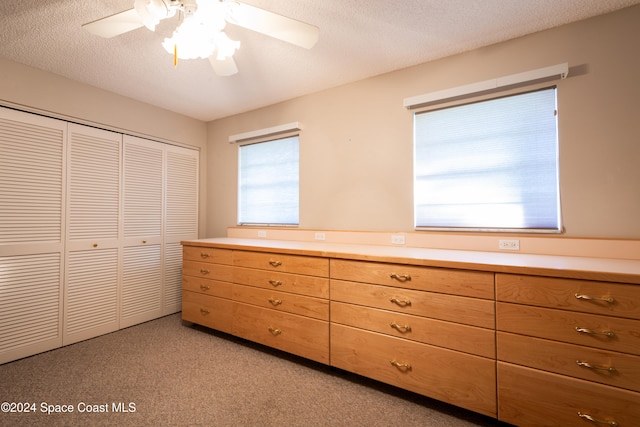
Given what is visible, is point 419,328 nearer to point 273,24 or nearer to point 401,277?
point 401,277

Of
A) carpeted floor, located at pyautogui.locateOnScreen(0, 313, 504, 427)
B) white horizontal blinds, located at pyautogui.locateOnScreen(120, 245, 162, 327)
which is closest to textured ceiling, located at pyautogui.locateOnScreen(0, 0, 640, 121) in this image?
white horizontal blinds, located at pyautogui.locateOnScreen(120, 245, 162, 327)

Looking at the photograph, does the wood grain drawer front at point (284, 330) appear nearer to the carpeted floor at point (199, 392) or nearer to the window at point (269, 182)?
the carpeted floor at point (199, 392)

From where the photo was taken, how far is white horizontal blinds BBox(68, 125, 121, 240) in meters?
2.50

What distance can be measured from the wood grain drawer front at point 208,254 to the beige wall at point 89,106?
1.34 m

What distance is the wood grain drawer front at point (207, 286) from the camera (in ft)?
8.24

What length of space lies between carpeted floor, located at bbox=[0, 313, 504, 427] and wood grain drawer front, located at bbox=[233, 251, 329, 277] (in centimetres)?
71

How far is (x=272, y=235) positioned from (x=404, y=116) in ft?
5.79

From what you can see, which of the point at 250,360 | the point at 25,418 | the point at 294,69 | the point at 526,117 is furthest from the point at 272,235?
the point at 526,117

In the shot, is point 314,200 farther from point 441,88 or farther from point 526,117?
point 526,117

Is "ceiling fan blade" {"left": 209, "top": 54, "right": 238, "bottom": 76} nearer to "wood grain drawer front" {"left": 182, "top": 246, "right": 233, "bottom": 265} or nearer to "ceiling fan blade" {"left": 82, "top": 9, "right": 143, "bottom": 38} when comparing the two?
"ceiling fan blade" {"left": 82, "top": 9, "right": 143, "bottom": 38}

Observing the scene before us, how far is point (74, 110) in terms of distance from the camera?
2510mm

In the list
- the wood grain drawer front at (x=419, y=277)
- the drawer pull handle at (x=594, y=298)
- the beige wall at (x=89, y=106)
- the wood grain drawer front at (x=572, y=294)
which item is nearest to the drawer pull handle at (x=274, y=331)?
the wood grain drawer front at (x=419, y=277)

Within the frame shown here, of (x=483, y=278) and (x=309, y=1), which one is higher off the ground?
(x=309, y=1)

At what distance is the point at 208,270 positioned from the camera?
265cm
